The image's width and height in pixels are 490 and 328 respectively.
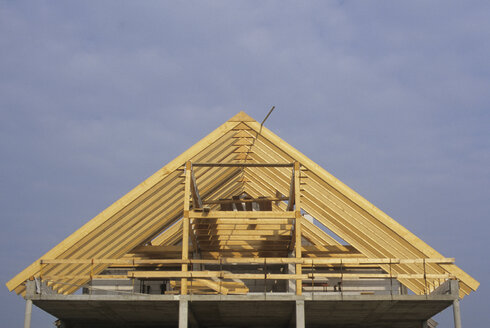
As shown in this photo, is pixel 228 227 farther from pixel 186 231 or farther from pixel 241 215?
pixel 186 231

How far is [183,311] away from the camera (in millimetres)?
15562

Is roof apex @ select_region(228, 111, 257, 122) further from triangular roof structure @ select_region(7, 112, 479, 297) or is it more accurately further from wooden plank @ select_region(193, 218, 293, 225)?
wooden plank @ select_region(193, 218, 293, 225)

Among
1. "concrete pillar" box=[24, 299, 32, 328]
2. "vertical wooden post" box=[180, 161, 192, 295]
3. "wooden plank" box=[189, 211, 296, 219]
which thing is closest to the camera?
"concrete pillar" box=[24, 299, 32, 328]

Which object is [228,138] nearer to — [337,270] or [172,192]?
[172,192]

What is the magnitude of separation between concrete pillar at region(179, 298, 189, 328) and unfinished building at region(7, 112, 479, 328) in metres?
0.03

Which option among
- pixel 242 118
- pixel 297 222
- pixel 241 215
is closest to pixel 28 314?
pixel 241 215

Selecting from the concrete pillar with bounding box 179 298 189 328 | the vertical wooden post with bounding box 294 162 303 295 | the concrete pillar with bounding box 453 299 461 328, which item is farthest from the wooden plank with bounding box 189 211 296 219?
the concrete pillar with bounding box 453 299 461 328

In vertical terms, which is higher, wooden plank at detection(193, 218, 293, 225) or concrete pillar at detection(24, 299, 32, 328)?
wooden plank at detection(193, 218, 293, 225)

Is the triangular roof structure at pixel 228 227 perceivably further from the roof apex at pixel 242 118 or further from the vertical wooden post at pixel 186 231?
the vertical wooden post at pixel 186 231

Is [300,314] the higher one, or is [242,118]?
[242,118]

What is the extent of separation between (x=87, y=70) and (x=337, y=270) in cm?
16397

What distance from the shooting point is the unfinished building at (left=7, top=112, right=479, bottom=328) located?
622 inches

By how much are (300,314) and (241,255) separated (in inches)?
262

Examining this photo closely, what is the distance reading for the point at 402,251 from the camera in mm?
17453
